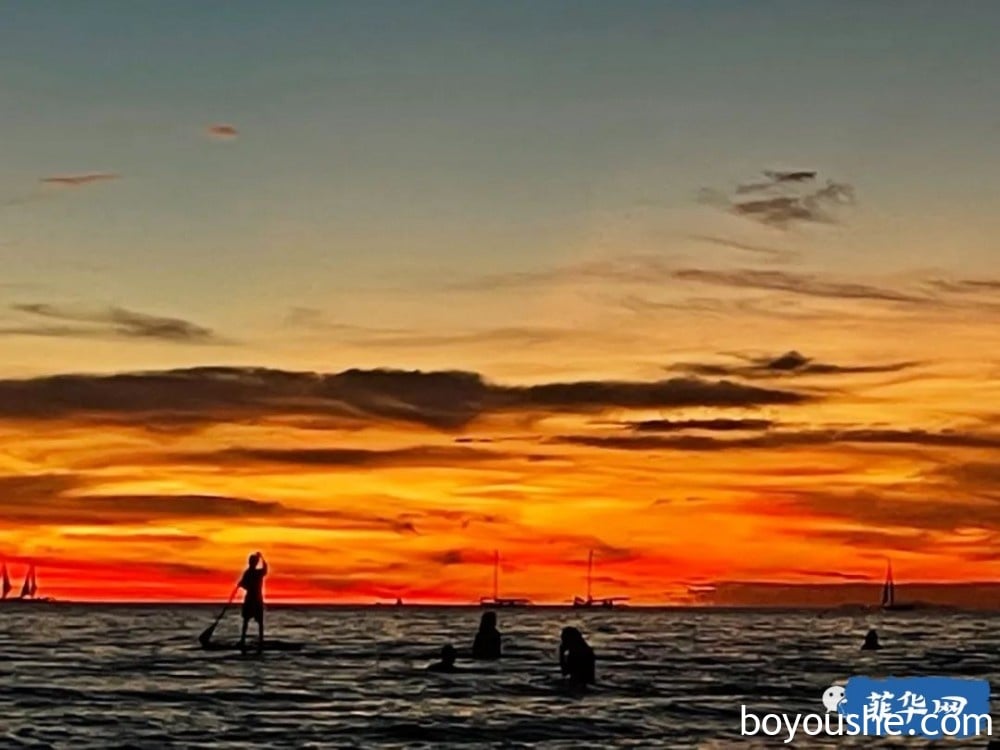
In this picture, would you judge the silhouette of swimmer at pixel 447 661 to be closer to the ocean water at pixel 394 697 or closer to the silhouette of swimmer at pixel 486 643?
the ocean water at pixel 394 697

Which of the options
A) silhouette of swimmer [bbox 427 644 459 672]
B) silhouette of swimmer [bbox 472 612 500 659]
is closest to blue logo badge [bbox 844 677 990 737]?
silhouette of swimmer [bbox 427 644 459 672]

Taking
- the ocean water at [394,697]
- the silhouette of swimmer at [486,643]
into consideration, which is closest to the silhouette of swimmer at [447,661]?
the ocean water at [394,697]

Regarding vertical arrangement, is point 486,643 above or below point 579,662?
above

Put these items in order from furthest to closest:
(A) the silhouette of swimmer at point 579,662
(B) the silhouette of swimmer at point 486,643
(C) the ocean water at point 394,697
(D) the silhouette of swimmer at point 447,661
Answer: (B) the silhouette of swimmer at point 486,643 → (D) the silhouette of swimmer at point 447,661 → (A) the silhouette of swimmer at point 579,662 → (C) the ocean water at point 394,697

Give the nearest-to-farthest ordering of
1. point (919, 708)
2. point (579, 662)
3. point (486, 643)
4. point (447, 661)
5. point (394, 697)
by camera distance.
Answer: point (919, 708)
point (394, 697)
point (579, 662)
point (447, 661)
point (486, 643)

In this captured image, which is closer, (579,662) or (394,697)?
(394,697)

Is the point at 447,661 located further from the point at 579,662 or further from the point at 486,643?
the point at 579,662

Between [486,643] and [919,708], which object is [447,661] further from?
[919,708]

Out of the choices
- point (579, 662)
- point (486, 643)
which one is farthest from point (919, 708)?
point (486, 643)

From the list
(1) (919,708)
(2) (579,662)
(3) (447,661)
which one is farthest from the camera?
(3) (447,661)

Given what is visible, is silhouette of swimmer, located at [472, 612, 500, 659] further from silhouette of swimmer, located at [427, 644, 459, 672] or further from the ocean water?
silhouette of swimmer, located at [427, 644, 459, 672]

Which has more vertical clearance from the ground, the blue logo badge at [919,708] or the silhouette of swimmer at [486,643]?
the silhouette of swimmer at [486,643]

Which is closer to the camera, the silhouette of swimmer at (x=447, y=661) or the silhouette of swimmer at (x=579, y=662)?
the silhouette of swimmer at (x=579, y=662)

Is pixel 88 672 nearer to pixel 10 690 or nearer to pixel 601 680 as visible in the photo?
pixel 10 690
